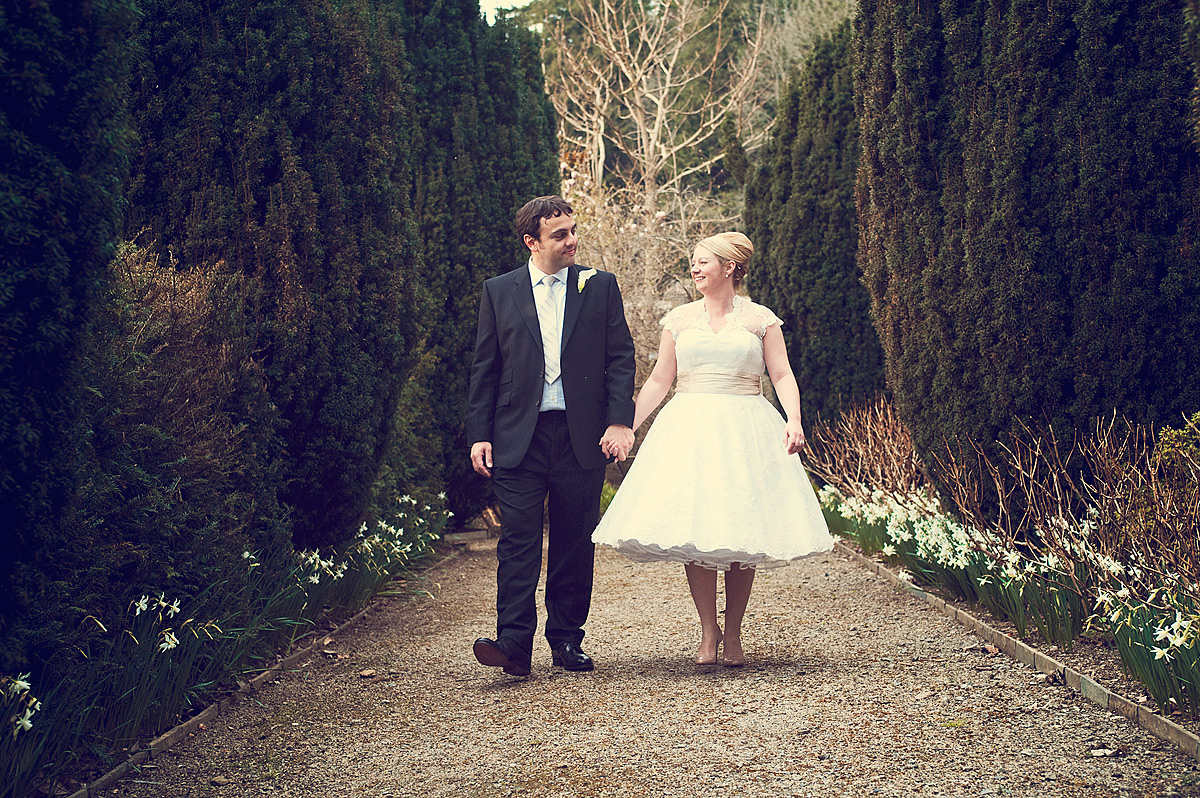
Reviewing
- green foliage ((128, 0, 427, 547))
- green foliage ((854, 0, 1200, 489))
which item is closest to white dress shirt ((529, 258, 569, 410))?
green foliage ((128, 0, 427, 547))

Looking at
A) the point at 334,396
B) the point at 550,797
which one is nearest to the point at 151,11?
the point at 334,396

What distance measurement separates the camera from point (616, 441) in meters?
4.87

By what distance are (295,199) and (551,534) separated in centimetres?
238

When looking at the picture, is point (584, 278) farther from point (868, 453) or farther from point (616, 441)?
point (868, 453)

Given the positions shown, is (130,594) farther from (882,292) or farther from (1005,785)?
(882,292)

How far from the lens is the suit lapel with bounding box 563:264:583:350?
496 cm

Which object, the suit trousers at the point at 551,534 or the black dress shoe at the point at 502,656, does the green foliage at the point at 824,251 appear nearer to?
the suit trousers at the point at 551,534

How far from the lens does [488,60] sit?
10.4 m

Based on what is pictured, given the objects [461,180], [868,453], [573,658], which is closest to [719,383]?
[573,658]

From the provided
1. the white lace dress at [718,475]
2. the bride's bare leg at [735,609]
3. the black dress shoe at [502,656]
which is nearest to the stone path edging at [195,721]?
the black dress shoe at [502,656]

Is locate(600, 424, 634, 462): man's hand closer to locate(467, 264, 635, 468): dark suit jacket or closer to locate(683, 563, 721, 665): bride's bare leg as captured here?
locate(467, 264, 635, 468): dark suit jacket

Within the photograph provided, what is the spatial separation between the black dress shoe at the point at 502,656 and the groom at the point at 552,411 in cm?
1

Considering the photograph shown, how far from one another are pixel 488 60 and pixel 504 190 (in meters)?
1.29

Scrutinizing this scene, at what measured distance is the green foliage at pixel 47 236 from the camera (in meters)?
3.00
